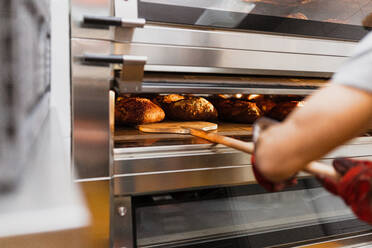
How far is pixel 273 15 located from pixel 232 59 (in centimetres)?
20

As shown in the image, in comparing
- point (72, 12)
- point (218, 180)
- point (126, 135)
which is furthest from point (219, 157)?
point (72, 12)

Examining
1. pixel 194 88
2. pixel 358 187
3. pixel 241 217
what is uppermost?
pixel 194 88

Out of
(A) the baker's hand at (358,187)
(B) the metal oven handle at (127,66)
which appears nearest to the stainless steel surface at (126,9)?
(B) the metal oven handle at (127,66)

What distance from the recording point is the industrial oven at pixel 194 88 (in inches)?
28.1

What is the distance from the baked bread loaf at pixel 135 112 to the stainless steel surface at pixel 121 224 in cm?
38

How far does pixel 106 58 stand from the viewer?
0.68 meters

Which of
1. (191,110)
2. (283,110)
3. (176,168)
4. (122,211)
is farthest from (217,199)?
(283,110)

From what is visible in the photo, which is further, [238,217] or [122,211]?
[238,217]

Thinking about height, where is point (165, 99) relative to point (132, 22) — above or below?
below

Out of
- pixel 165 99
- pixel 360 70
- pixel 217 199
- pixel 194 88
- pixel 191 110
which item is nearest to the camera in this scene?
pixel 360 70

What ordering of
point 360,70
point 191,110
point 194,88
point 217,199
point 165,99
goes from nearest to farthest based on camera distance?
point 360,70 → point 194,88 → point 217,199 → point 191,110 → point 165,99

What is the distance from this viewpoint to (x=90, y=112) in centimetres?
72

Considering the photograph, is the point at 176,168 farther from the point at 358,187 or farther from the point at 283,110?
the point at 283,110

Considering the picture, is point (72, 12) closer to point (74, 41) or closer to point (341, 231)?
point (74, 41)
